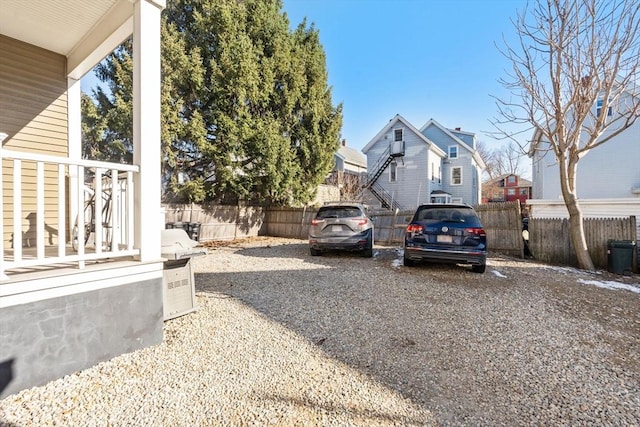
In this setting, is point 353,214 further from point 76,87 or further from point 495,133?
point 76,87

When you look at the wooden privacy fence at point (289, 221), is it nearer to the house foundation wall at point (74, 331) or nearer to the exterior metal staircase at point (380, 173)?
the exterior metal staircase at point (380, 173)

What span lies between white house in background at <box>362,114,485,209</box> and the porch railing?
60.9 feet

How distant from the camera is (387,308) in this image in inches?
167

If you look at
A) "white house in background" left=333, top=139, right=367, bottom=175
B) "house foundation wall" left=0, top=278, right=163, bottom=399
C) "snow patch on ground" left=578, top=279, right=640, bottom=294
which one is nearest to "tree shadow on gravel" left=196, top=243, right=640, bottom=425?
"snow patch on ground" left=578, top=279, right=640, bottom=294

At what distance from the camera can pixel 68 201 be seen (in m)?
4.88

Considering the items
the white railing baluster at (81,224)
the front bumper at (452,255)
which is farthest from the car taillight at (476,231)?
the white railing baluster at (81,224)

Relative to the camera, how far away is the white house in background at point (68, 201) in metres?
2.35

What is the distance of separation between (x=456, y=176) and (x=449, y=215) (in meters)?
17.8

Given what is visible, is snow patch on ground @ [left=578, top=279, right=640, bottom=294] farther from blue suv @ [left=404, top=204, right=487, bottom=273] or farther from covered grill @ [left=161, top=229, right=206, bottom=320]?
covered grill @ [left=161, top=229, right=206, bottom=320]

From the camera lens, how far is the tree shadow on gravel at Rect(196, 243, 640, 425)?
2.33 metres

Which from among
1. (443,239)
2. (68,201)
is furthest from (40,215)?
(443,239)

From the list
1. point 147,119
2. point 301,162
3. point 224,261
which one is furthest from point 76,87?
point 301,162

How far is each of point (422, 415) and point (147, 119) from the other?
3.70 metres

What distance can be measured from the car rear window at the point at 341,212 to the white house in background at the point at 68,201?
4.87 meters
